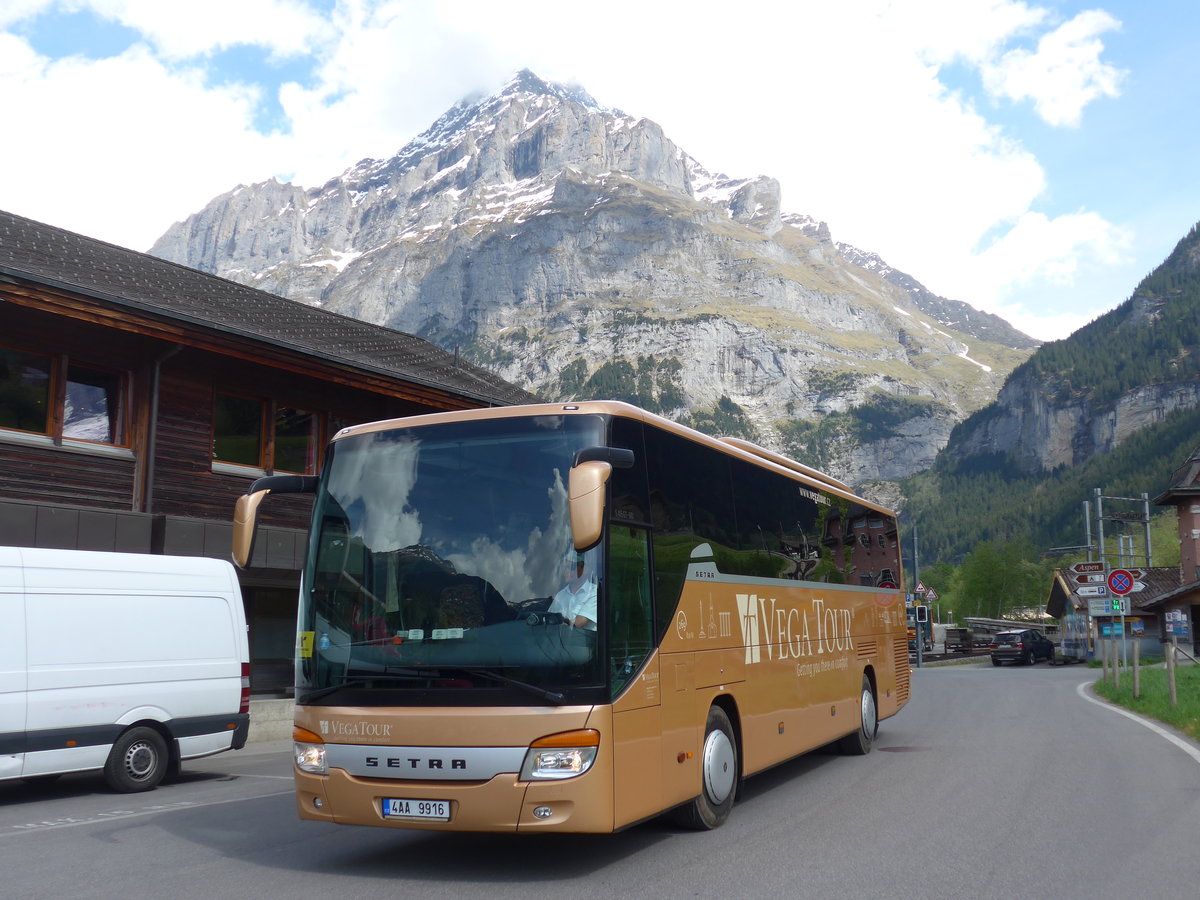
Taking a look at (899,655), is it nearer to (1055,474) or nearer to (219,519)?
(219,519)

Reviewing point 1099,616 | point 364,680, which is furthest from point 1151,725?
point 1099,616

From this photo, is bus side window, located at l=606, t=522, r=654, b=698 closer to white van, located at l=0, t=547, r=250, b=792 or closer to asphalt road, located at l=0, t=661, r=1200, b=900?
asphalt road, located at l=0, t=661, r=1200, b=900

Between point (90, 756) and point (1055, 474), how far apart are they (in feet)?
617

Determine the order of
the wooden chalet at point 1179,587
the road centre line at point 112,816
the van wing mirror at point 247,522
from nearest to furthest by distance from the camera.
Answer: the van wing mirror at point 247,522, the road centre line at point 112,816, the wooden chalet at point 1179,587

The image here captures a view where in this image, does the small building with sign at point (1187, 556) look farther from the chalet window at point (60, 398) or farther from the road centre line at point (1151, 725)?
the chalet window at point (60, 398)

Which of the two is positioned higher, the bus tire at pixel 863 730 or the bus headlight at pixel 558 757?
the bus headlight at pixel 558 757

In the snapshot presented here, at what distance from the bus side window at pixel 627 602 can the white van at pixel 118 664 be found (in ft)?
21.3

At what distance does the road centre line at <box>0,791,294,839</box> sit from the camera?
8.92m

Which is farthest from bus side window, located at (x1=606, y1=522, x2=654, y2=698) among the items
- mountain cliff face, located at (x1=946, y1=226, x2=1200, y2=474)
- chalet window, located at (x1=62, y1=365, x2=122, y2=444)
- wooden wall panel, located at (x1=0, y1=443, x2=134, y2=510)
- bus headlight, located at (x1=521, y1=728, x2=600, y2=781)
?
mountain cliff face, located at (x1=946, y1=226, x2=1200, y2=474)

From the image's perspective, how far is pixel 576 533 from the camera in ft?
19.2

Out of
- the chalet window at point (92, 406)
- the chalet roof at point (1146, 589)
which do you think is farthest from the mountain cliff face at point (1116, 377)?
the chalet window at point (92, 406)

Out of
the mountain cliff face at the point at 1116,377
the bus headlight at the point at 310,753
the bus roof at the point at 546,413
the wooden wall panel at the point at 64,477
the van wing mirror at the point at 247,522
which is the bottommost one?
the bus headlight at the point at 310,753

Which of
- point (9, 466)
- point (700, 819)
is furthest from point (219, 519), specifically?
point (700, 819)

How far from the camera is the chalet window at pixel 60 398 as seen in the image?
16.1m
